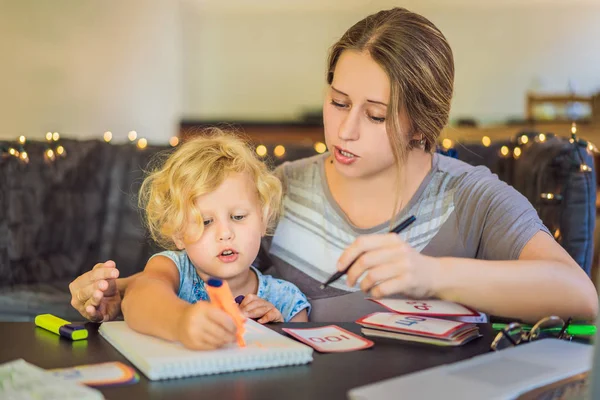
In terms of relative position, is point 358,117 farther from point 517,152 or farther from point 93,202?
point 93,202

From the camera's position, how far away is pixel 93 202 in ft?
8.61

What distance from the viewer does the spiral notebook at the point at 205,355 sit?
0.98 metres

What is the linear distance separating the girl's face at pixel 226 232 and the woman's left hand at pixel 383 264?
Answer: 38 centimetres

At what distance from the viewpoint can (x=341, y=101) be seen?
1563mm

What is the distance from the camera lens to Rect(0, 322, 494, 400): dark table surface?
93 cm

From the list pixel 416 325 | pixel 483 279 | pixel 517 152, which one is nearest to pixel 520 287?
pixel 483 279

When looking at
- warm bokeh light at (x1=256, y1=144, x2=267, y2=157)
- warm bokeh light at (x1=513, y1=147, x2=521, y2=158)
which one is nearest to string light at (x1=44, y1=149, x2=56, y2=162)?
warm bokeh light at (x1=256, y1=144, x2=267, y2=157)

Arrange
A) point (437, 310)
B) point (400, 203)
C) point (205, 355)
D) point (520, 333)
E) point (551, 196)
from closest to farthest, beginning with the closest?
point (205, 355) < point (520, 333) < point (437, 310) < point (400, 203) < point (551, 196)

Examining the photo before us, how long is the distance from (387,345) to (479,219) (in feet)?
1.91

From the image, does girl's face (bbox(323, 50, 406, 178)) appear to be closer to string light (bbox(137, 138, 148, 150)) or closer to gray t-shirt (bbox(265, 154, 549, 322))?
gray t-shirt (bbox(265, 154, 549, 322))

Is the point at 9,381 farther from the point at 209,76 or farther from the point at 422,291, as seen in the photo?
the point at 209,76

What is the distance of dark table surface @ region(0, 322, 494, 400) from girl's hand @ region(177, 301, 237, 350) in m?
0.05

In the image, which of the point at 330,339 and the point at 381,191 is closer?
the point at 330,339

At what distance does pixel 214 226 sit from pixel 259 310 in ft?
0.58
